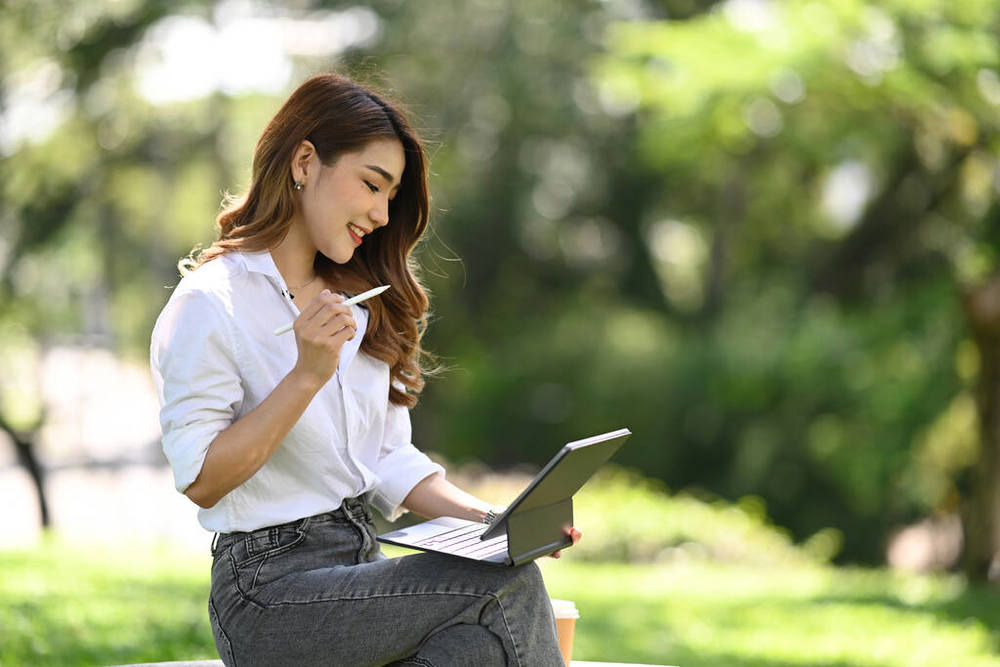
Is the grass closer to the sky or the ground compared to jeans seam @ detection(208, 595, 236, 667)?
closer to the ground

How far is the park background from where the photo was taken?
648cm

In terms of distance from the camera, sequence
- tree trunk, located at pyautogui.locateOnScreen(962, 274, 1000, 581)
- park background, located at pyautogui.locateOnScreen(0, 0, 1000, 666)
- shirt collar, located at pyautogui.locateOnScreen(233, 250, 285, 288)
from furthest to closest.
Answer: tree trunk, located at pyautogui.locateOnScreen(962, 274, 1000, 581)
park background, located at pyautogui.locateOnScreen(0, 0, 1000, 666)
shirt collar, located at pyautogui.locateOnScreen(233, 250, 285, 288)

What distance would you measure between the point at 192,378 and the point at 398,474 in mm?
611

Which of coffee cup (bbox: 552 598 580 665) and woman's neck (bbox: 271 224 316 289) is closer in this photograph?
woman's neck (bbox: 271 224 316 289)

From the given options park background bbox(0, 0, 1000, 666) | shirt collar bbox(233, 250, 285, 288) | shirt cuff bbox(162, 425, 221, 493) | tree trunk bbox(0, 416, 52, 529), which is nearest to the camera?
shirt cuff bbox(162, 425, 221, 493)

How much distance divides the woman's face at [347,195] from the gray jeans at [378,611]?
2.01 feet

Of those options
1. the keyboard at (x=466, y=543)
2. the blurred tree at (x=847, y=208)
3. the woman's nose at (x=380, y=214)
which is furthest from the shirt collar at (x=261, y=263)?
the blurred tree at (x=847, y=208)

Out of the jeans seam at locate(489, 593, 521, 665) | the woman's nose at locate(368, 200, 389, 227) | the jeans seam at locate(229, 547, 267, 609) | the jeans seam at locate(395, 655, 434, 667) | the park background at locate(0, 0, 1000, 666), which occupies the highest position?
the woman's nose at locate(368, 200, 389, 227)

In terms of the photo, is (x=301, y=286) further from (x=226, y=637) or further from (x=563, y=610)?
(x=563, y=610)

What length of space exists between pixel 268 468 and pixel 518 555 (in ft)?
1.67

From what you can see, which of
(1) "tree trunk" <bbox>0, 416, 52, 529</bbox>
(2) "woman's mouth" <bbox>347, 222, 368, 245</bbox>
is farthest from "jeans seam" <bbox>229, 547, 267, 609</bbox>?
(1) "tree trunk" <bbox>0, 416, 52, 529</bbox>

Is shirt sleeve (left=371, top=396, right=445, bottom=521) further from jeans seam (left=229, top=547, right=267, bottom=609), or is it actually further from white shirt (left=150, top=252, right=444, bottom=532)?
jeans seam (left=229, top=547, right=267, bottom=609)

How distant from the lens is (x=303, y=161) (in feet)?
8.27

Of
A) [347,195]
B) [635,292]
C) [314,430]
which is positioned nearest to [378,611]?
[314,430]
